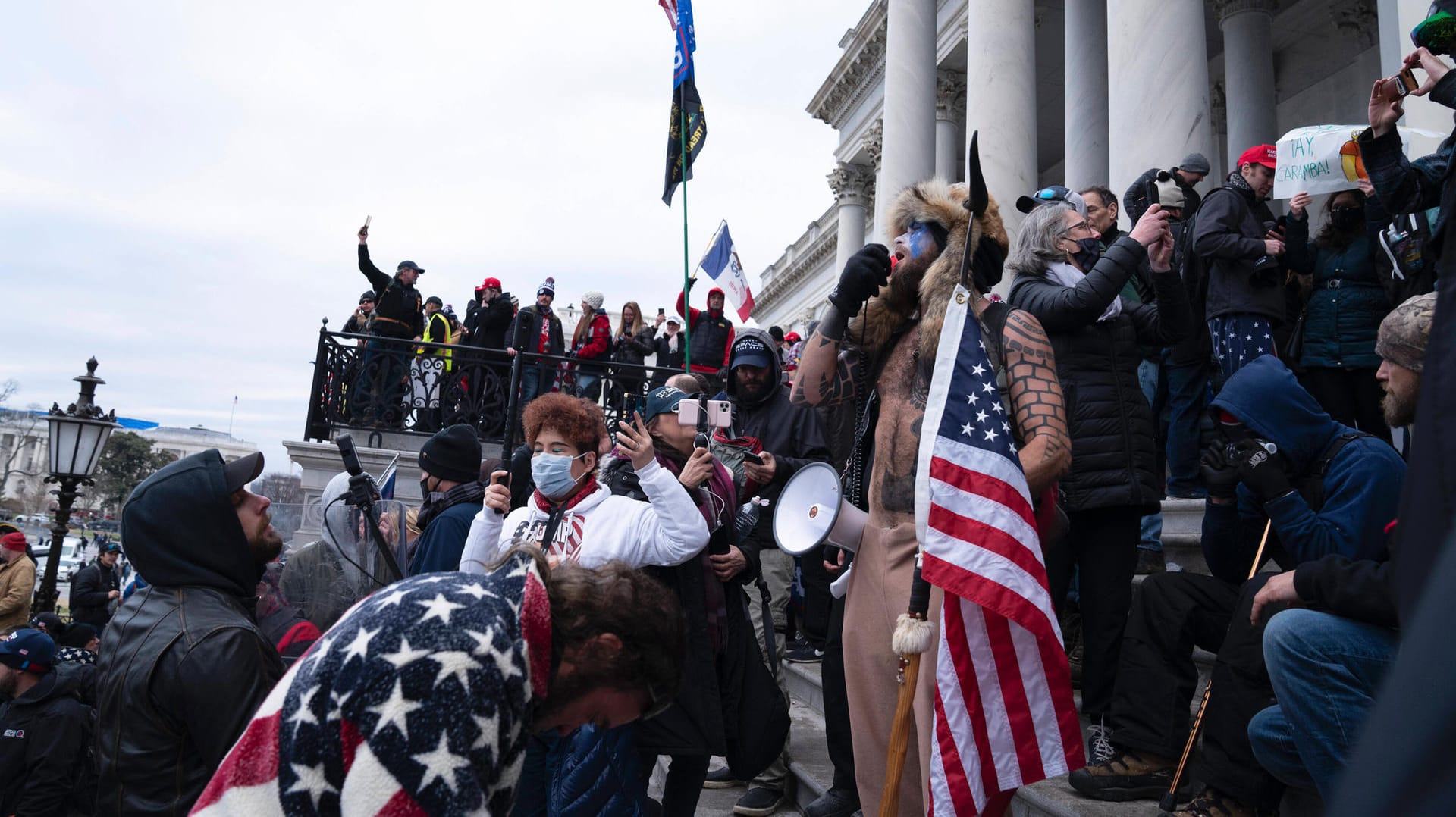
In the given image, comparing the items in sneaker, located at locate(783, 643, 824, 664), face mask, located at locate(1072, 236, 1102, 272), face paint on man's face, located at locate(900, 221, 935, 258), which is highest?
face mask, located at locate(1072, 236, 1102, 272)

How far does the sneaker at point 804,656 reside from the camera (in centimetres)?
670

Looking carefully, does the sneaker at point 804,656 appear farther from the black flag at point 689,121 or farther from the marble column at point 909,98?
the marble column at point 909,98

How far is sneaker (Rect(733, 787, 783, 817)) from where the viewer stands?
14.6 feet

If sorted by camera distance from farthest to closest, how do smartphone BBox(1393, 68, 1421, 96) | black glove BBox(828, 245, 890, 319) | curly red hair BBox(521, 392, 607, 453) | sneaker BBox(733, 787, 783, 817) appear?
sneaker BBox(733, 787, 783, 817) → smartphone BBox(1393, 68, 1421, 96) → curly red hair BBox(521, 392, 607, 453) → black glove BBox(828, 245, 890, 319)

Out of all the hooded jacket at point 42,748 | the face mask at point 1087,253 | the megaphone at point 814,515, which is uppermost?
the face mask at point 1087,253

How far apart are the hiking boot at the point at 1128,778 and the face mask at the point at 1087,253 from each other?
2252 mm

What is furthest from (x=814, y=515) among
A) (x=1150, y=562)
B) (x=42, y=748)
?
(x=42, y=748)

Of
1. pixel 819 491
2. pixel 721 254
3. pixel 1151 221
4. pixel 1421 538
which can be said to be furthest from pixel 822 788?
pixel 721 254

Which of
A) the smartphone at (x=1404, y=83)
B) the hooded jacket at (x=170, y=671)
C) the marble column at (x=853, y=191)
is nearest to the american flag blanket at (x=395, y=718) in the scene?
the hooded jacket at (x=170, y=671)

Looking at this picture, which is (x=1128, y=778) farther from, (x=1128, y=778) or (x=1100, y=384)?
(x=1100, y=384)

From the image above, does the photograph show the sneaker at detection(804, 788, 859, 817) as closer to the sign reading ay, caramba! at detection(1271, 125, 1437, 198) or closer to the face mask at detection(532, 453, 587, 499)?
the face mask at detection(532, 453, 587, 499)

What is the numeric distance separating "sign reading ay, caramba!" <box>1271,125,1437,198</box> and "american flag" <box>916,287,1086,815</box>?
123 inches

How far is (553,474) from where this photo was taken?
12.6 feet

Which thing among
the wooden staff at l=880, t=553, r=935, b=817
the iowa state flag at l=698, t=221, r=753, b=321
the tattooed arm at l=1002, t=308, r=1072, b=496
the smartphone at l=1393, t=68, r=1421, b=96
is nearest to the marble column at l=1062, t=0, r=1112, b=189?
the iowa state flag at l=698, t=221, r=753, b=321
